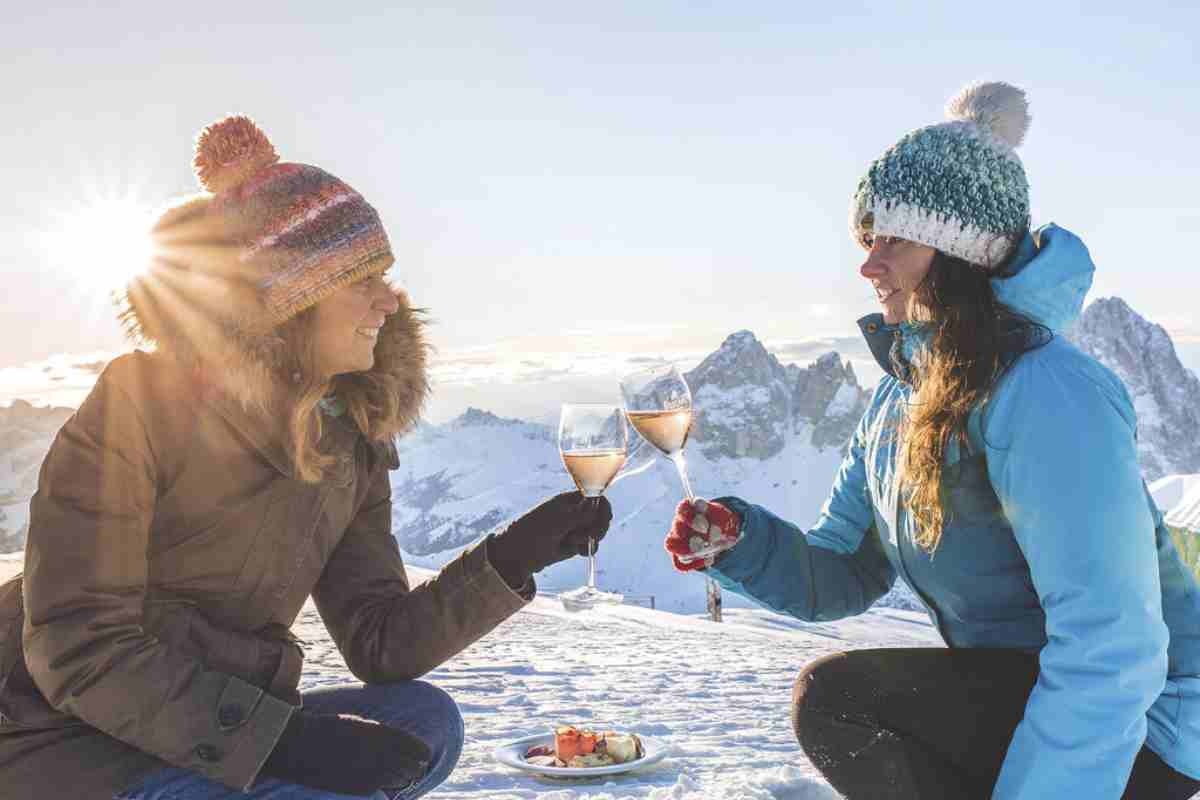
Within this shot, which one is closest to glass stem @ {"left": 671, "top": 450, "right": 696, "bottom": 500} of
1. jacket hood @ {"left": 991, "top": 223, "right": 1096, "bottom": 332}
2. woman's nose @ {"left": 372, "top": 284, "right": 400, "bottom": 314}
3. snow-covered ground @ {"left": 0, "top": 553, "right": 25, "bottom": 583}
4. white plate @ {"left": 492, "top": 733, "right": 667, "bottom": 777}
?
woman's nose @ {"left": 372, "top": 284, "right": 400, "bottom": 314}

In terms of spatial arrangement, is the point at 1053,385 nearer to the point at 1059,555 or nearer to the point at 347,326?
the point at 1059,555

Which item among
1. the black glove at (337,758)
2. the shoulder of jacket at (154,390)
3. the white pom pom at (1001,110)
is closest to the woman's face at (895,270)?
the white pom pom at (1001,110)

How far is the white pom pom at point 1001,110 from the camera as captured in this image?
3.03 metres

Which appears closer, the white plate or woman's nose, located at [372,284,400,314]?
woman's nose, located at [372,284,400,314]

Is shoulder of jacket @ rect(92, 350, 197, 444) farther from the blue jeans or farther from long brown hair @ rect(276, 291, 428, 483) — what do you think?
the blue jeans

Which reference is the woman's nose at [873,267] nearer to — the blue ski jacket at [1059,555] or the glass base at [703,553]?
the blue ski jacket at [1059,555]

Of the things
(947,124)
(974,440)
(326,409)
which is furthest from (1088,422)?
(326,409)

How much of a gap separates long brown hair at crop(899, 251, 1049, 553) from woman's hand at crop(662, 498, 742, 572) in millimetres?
566

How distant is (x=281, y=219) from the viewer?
2.94m

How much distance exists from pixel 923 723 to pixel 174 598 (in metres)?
1.81

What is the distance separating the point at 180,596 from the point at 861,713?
1.67 metres

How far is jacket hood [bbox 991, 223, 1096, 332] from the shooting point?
271cm

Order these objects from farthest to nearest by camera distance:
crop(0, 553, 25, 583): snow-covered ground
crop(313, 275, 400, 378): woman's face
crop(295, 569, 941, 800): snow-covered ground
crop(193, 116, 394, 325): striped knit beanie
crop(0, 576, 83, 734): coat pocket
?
crop(0, 553, 25, 583): snow-covered ground < crop(295, 569, 941, 800): snow-covered ground < crop(313, 275, 400, 378): woman's face < crop(193, 116, 394, 325): striped knit beanie < crop(0, 576, 83, 734): coat pocket

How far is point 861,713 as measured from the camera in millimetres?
2896
